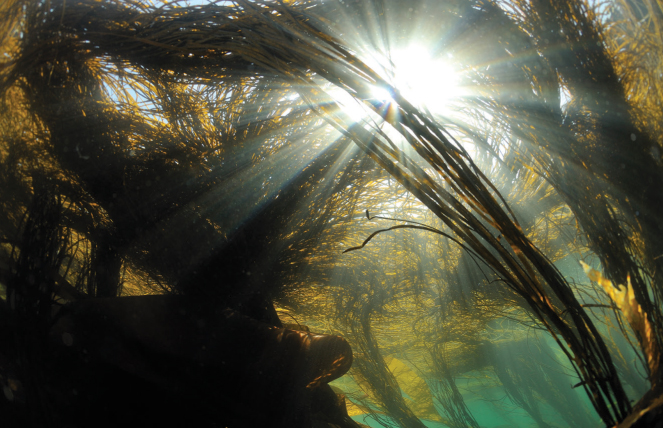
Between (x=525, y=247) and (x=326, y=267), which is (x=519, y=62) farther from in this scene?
(x=326, y=267)

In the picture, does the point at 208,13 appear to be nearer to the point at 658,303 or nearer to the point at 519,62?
the point at 519,62

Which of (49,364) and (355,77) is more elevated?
(355,77)

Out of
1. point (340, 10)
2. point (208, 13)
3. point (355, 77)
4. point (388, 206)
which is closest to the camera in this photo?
point (355, 77)

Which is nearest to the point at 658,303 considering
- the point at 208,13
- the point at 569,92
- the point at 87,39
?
the point at 569,92

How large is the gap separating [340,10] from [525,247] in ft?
3.05

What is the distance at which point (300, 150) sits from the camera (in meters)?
1.47

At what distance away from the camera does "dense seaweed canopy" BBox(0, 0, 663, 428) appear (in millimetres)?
606

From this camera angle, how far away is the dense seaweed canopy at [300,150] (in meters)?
0.61

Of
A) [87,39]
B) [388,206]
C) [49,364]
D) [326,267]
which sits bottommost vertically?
[49,364]

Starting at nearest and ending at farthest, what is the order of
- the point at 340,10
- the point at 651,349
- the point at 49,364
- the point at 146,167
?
the point at 651,349
the point at 340,10
the point at 49,364
the point at 146,167

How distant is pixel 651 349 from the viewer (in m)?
0.50

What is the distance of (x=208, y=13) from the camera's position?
35.6 inches

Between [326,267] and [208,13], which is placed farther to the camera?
[326,267]

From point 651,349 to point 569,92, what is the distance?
2.43 ft
